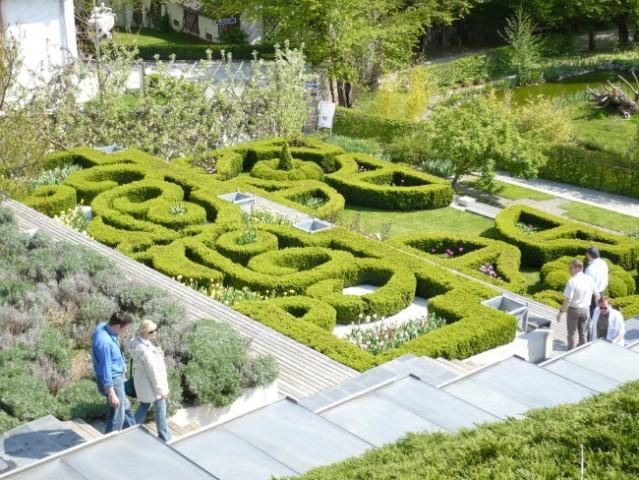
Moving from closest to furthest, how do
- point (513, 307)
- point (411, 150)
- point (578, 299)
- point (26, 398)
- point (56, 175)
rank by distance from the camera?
point (26, 398) < point (578, 299) < point (513, 307) < point (56, 175) < point (411, 150)

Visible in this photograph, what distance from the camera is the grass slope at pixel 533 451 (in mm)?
7348

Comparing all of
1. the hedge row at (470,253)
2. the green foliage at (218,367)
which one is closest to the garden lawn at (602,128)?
the hedge row at (470,253)

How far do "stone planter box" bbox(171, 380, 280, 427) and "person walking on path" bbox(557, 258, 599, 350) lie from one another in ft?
16.3

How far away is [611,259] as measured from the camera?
21.6 metres

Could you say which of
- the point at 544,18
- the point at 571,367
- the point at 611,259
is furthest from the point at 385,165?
the point at 544,18

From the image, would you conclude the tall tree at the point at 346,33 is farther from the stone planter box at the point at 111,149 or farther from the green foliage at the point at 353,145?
the stone planter box at the point at 111,149

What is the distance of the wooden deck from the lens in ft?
46.2

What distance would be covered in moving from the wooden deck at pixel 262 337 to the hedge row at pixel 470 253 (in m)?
5.77

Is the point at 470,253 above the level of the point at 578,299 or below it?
below

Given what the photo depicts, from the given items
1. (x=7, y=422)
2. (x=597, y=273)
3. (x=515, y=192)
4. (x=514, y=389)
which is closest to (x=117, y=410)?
(x=7, y=422)

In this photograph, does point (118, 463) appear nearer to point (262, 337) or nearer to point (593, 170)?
point (262, 337)

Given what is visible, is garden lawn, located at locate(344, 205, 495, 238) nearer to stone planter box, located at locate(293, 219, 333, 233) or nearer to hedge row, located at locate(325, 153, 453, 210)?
hedge row, located at locate(325, 153, 453, 210)

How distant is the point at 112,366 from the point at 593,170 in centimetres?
1981

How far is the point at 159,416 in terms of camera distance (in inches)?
446
